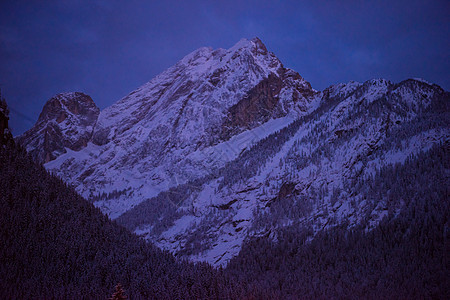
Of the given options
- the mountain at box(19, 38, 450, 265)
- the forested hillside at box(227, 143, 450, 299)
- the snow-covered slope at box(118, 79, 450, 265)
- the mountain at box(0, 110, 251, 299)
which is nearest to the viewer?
the mountain at box(0, 110, 251, 299)

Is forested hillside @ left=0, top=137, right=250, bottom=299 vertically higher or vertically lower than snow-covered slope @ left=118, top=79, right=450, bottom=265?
lower

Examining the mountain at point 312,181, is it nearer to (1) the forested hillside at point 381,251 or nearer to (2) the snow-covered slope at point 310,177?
(2) the snow-covered slope at point 310,177

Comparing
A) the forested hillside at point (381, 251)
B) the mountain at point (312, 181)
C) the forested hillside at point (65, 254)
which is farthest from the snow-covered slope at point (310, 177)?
the forested hillside at point (65, 254)

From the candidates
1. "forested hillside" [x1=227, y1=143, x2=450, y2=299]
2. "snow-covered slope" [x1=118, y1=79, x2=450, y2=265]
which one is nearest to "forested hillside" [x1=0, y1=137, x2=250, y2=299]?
"forested hillside" [x1=227, y1=143, x2=450, y2=299]

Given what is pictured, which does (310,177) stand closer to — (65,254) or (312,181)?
(312,181)

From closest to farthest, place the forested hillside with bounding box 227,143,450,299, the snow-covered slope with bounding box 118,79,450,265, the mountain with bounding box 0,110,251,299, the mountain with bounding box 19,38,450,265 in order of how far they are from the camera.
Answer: the mountain with bounding box 0,110,251,299 < the forested hillside with bounding box 227,143,450,299 < the mountain with bounding box 19,38,450,265 < the snow-covered slope with bounding box 118,79,450,265

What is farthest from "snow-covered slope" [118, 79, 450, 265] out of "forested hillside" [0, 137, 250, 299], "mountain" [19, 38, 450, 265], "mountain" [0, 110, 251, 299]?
"forested hillside" [0, 137, 250, 299]

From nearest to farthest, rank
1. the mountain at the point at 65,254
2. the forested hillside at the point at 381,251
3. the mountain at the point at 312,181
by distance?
the mountain at the point at 65,254 < the forested hillside at the point at 381,251 < the mountain at the point at 312,181

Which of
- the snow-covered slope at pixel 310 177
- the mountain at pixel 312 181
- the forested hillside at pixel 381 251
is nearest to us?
the forested hillside at pixel 381 251

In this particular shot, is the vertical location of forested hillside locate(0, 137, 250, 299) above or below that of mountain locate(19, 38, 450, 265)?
below

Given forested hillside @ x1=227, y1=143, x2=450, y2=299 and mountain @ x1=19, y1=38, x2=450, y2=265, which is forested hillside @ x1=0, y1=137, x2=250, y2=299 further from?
mountain @ x1=19, y1=38, x2=450, y2=265

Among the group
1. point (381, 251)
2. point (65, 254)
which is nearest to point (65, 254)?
point (65, 254)

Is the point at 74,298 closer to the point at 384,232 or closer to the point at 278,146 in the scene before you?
the point at 384,232

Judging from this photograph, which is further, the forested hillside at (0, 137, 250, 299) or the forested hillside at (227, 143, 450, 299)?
the forested hillside at (227, 143, 450, 299)
